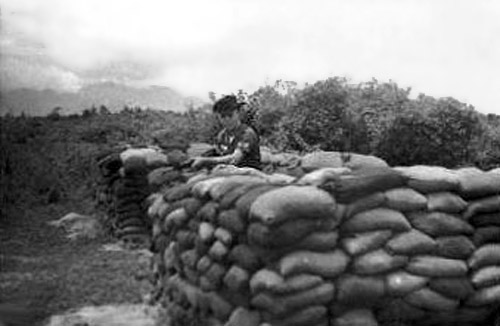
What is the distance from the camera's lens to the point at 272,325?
17.6ft

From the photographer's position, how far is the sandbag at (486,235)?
6.01m

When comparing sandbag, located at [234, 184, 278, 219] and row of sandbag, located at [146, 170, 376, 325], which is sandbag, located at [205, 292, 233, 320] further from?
sandbag, located at [234, 184, 278, 219]

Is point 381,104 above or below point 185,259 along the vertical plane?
above

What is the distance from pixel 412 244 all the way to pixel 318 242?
72cm

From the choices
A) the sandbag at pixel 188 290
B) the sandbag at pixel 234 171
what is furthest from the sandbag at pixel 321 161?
the sandbag at pixel 188 290

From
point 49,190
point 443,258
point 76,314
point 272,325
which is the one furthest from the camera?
point 49,190

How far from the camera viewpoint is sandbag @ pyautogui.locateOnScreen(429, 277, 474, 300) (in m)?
5.67

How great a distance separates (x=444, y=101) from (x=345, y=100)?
2213 millimetres

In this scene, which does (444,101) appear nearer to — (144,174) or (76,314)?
(144,174)

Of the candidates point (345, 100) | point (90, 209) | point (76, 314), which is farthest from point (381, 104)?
point (76, 314)

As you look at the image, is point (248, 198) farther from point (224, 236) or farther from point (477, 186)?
point (477, 186)

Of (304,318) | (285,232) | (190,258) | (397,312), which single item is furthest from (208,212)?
(397,312)

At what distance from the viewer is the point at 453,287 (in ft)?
18.7

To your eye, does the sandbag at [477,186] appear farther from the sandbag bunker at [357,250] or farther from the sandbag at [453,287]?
the sandbag at [453,287]
